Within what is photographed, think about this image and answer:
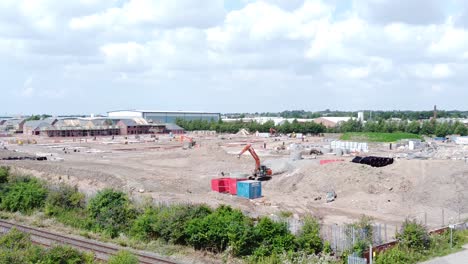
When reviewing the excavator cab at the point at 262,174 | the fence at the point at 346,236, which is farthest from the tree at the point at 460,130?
the fence at the point at 346,236

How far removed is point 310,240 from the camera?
19.9m

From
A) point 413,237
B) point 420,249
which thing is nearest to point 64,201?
point 413,237

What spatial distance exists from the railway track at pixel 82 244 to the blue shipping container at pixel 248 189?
47.6 feet

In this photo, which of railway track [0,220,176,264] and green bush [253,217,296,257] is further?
railway track [0,220,176,264]

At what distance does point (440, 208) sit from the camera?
31625 mm

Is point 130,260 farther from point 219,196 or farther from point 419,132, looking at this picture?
point 419,132

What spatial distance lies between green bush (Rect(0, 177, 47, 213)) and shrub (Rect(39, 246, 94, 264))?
13.8 metres

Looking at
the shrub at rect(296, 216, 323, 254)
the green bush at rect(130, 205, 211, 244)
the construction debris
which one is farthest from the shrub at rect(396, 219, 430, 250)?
the construction debris

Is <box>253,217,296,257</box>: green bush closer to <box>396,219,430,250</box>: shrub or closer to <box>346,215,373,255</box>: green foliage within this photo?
<box>346,215,373,255</box>: green foliage

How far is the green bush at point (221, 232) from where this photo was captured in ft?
66.0

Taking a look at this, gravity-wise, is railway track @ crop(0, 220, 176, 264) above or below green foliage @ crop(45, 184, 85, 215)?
below

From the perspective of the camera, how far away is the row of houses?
116625 mm

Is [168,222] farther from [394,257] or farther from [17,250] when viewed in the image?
[394,257]

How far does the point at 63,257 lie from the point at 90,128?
109 m
